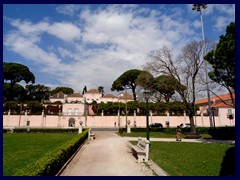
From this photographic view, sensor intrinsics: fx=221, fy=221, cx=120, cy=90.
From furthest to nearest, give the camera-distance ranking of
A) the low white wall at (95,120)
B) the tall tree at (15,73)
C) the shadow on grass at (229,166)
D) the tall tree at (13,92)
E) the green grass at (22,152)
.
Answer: the tall tree at (15,73) < the tall tree at (13,92) < the low white wall at (95,120) < the green grass at (22,152) < the shadow on grass at (229,166)

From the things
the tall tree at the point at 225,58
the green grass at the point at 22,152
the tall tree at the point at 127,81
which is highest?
the tall tree at the point at 127,81

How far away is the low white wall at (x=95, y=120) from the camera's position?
4709 centimetres

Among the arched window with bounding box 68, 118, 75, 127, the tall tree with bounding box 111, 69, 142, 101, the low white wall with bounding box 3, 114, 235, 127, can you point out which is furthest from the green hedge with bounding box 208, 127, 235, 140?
the tall tree with bounding box 111, 69, 142, 101

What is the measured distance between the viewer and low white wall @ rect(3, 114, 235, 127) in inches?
1854

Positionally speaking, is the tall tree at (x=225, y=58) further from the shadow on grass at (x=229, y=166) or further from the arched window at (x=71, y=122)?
the arched window at (x=71, y=122)

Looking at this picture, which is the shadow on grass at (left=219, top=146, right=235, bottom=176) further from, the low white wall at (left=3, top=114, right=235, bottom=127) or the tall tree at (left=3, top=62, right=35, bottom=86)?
the tall tree at (left=3, top=62, right=35, bottom=86)

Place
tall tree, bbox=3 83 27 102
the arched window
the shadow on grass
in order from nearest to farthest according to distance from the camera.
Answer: the shadow on grass → the arched window → tall tree, bbox=3 83 27 102

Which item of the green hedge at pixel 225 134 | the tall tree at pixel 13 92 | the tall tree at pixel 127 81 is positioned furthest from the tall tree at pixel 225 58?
the tall tree at pixel 13 92

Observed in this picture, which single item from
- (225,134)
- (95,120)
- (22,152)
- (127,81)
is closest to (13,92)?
(95,120)

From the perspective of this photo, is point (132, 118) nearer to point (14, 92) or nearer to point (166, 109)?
point (166, 109)

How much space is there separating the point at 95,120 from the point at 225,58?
35900 mm

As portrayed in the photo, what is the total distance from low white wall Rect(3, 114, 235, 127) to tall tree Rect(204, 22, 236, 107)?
29.1 m

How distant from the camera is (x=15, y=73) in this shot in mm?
59812

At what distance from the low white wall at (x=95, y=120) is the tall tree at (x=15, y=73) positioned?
15707 mm
